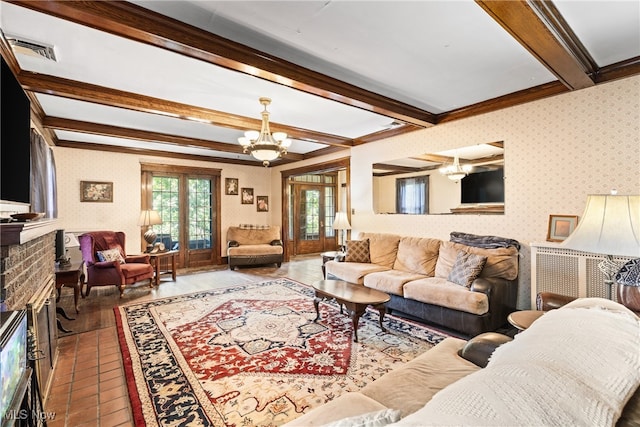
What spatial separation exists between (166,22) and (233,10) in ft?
1.57

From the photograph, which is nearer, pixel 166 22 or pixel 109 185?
pixel 166 22

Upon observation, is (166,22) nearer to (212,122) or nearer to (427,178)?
(212,122)

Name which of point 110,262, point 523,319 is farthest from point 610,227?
point 110,262

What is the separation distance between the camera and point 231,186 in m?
7.52

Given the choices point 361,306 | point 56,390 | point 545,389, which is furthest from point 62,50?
point 545,389

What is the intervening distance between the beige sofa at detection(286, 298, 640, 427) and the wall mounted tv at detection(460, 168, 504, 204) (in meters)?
2.75

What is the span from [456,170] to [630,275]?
2.40 metres

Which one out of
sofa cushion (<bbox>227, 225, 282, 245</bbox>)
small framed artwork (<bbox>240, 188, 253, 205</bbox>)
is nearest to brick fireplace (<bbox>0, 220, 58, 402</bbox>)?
sofa cushion (<bbox>227, 225, 282, 245</bbox>)

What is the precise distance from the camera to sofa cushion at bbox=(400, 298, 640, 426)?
0.66 m

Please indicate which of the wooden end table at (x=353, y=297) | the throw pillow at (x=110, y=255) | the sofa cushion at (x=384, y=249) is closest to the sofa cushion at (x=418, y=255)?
the sofa cushion at (x=384, y=249)

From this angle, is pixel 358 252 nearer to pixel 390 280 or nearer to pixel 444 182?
pixel 390 280

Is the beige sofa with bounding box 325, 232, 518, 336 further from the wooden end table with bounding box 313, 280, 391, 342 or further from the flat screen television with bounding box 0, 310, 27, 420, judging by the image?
the flat screen television with bounding box 0, 310, 27, 420

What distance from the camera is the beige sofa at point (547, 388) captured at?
662mm

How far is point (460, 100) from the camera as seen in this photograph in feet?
12.0
